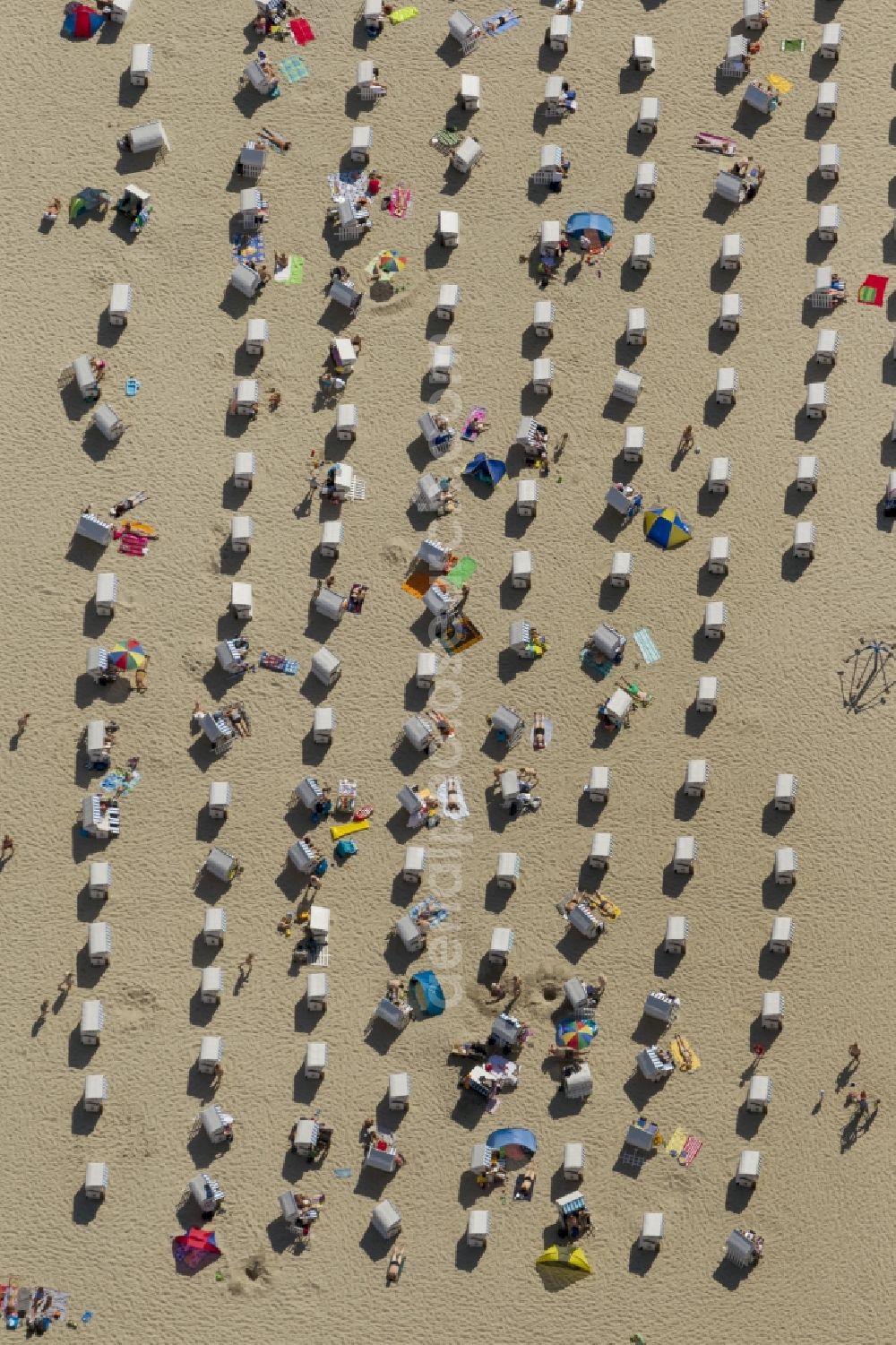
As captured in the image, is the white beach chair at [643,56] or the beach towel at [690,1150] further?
the white beach chair at [643,56]

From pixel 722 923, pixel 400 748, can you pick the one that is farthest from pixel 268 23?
pixel 722 923

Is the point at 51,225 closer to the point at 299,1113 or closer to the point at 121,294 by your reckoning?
the point at 121,294

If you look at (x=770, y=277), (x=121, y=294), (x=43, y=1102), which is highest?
(x=770, y=277)

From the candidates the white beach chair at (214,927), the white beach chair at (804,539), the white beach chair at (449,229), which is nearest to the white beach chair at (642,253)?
the white beach chair at (449,229)

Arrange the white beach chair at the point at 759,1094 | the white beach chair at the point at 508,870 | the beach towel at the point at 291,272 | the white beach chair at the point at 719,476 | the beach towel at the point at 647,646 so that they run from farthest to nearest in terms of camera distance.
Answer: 1. the beach towel at the point at 291,272
2. the white beach chair at the point at 719,476
3. the beach towel at the point at 647,646
4. the white beach chair at the point at 508,870
5. the white beach chair at the point at 759,1094

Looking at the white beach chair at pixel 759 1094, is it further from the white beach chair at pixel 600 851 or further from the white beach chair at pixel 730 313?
the white beach chair at pixel 730 313
